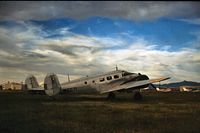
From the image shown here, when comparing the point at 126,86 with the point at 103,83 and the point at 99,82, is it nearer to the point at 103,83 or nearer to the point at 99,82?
the point at 103,83

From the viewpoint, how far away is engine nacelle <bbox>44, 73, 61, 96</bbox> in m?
33.2

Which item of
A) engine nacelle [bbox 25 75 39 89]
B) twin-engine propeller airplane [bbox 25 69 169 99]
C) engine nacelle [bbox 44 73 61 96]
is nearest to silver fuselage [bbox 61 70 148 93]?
twin-engine propeller airplane [bbox 25 69 169 99]

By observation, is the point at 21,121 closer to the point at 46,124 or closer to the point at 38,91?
the point at 46,124

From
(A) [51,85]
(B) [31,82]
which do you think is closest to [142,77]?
(A) [51,85]

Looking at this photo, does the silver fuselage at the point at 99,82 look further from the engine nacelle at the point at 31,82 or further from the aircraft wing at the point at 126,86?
the engine nacelle at the point at 31,82

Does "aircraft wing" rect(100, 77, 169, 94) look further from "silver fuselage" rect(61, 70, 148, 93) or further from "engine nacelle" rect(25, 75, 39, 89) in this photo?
"engine nacelle" rect(25, 75, 39, 89)

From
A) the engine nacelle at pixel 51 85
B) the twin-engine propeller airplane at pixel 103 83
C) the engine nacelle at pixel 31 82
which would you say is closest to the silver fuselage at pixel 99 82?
the twin-engine propeller airplane at pixel 103 83

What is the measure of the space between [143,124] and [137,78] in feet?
67.6

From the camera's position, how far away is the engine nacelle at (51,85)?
33.2 meters

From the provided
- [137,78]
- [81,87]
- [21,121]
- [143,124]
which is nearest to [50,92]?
[81,87]

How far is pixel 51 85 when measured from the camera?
3334 cm

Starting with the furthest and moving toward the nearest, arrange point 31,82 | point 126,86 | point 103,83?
point 31,82 < point 103,83 < point 126,86

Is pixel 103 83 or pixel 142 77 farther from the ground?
pixel 142 77

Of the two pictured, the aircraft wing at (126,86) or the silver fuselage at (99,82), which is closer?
the aircraft wing at (126,86)
